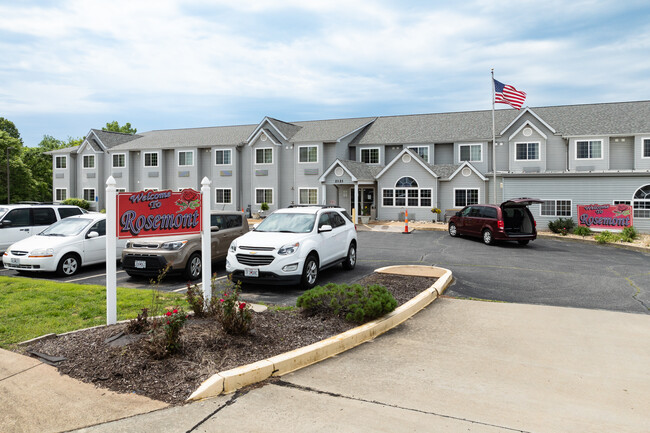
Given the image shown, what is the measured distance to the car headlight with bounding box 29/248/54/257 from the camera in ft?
37.9

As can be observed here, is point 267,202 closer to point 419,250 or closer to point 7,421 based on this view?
point 419,250

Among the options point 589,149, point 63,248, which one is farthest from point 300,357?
point 589,149

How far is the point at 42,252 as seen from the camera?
37.9 feet

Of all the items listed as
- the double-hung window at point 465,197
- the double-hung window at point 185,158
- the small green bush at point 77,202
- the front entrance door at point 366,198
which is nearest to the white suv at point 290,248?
the double-hung window at point 465,197

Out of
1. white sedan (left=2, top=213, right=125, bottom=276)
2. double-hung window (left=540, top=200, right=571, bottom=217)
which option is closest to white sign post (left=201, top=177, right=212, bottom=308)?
white sedan (left=2, top=213, right=125, bottom=276)

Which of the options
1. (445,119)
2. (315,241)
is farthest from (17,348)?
(445,119)

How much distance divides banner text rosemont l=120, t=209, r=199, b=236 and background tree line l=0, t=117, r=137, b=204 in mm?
45286

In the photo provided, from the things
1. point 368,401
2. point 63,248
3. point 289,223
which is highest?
point 289,223

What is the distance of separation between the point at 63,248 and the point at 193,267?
12.0 ft

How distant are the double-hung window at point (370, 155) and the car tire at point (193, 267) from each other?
27.0 metres

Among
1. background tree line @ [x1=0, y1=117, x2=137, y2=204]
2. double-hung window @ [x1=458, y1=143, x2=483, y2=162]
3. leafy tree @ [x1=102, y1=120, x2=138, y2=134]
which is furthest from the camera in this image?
leafy tree @ [x1=102, y1=120, x2=138, y2=134]

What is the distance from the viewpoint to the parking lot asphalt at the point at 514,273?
9.65 m

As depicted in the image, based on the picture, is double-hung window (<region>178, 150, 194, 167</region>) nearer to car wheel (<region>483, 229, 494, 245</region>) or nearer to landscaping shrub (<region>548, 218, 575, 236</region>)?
car wheel (<region>483, 229, 494, 245</region>)

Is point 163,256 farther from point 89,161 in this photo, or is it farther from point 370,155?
point 89,161
